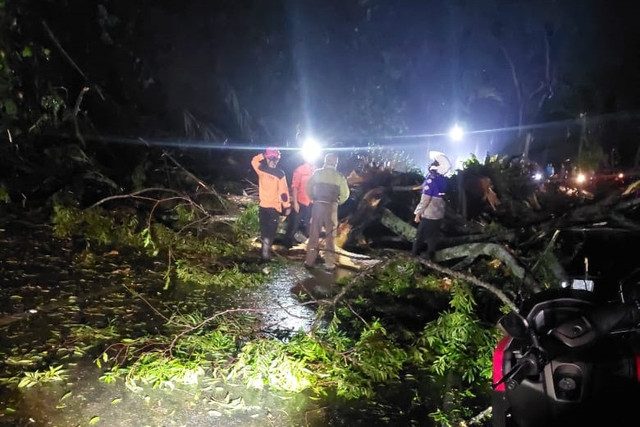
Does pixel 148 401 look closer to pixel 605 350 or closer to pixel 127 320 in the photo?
pixel 127 320

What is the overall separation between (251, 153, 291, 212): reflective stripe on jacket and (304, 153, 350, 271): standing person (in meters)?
0.47

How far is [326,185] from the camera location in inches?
313

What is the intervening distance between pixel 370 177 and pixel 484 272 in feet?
14.3

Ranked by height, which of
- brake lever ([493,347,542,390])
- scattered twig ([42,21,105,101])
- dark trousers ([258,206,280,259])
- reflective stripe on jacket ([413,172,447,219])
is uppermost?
scattered twig ([42,21,105,101])

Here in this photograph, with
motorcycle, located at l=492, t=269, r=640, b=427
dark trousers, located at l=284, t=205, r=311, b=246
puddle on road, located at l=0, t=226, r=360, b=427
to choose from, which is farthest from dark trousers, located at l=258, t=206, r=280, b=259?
motorcycle, located at l=492, t=269, r=640, b=427

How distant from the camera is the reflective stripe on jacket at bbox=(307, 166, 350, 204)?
7.92m

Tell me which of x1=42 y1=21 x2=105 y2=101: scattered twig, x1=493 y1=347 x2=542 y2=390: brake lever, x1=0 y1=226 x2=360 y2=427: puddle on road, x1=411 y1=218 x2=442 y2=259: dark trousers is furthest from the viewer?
x1=42 y1=21 x2=105 y2=101: scattered twig

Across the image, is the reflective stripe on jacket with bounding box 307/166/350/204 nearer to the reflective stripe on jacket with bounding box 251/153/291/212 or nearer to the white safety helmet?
the reflective stripe on jacket with bounding box 251/153/291/212

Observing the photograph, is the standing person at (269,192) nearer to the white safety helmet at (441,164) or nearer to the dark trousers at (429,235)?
the dark trousers at (429,235)

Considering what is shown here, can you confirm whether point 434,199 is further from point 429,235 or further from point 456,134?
point 456,134

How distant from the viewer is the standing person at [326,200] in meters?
7.93

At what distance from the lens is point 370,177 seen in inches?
447

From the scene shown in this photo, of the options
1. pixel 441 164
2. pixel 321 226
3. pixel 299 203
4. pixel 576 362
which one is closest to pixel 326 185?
pixel 321 226

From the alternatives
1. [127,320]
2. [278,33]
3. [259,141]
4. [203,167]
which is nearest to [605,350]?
[127,320]
